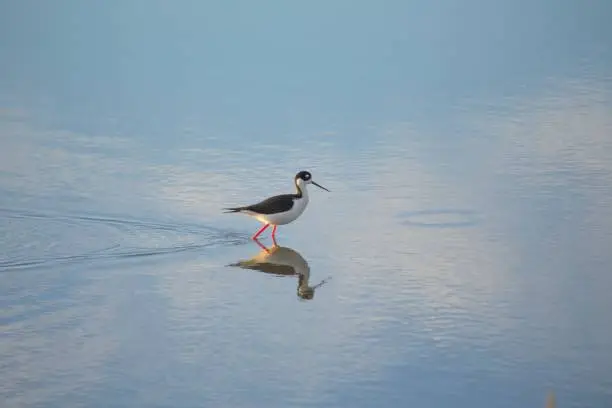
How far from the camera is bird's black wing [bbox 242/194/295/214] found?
9.80 metres

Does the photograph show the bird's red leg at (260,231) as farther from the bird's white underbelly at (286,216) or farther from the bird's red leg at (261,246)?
the bird's white underbelly at (286,216)

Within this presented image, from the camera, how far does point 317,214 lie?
415 inches

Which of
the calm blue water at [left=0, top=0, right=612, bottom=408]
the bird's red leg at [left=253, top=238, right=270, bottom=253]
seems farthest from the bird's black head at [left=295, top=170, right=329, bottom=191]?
the bird's red leg at [left=253, top=238, right=270, bottom=253]

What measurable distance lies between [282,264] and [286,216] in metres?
0.76

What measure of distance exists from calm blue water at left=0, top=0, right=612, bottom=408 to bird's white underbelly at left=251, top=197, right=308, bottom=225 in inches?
7.9

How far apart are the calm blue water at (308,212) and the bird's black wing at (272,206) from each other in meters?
0.32

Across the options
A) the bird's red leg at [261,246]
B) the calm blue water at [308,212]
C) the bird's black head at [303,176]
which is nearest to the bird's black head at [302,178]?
the bird's black head at [303,176]

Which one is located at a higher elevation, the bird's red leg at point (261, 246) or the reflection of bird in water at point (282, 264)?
the bird's red leg at point (261, 246)

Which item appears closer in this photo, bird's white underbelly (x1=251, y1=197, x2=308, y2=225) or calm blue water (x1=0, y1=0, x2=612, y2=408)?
calm blue water (x1=0, y1=0, x2=612, y2=408)

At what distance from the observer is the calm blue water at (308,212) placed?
6.95 meters

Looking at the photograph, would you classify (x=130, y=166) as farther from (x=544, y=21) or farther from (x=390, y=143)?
(x=544, y=21)

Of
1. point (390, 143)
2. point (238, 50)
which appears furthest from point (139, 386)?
point (238, 50)

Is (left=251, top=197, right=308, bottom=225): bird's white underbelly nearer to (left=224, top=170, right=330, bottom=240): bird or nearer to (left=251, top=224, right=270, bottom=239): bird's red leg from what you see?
(left=224, top=170, right=330, bottom=240): bird

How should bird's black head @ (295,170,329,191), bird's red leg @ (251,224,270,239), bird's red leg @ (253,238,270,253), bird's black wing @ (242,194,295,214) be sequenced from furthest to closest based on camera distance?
bird's black head @ (295,170,329,191) → bird's red leg @ (251,224,270,239) → bird's black wing @ (242,194,295,214) → bird's red leg @ (253,238,270,253)
